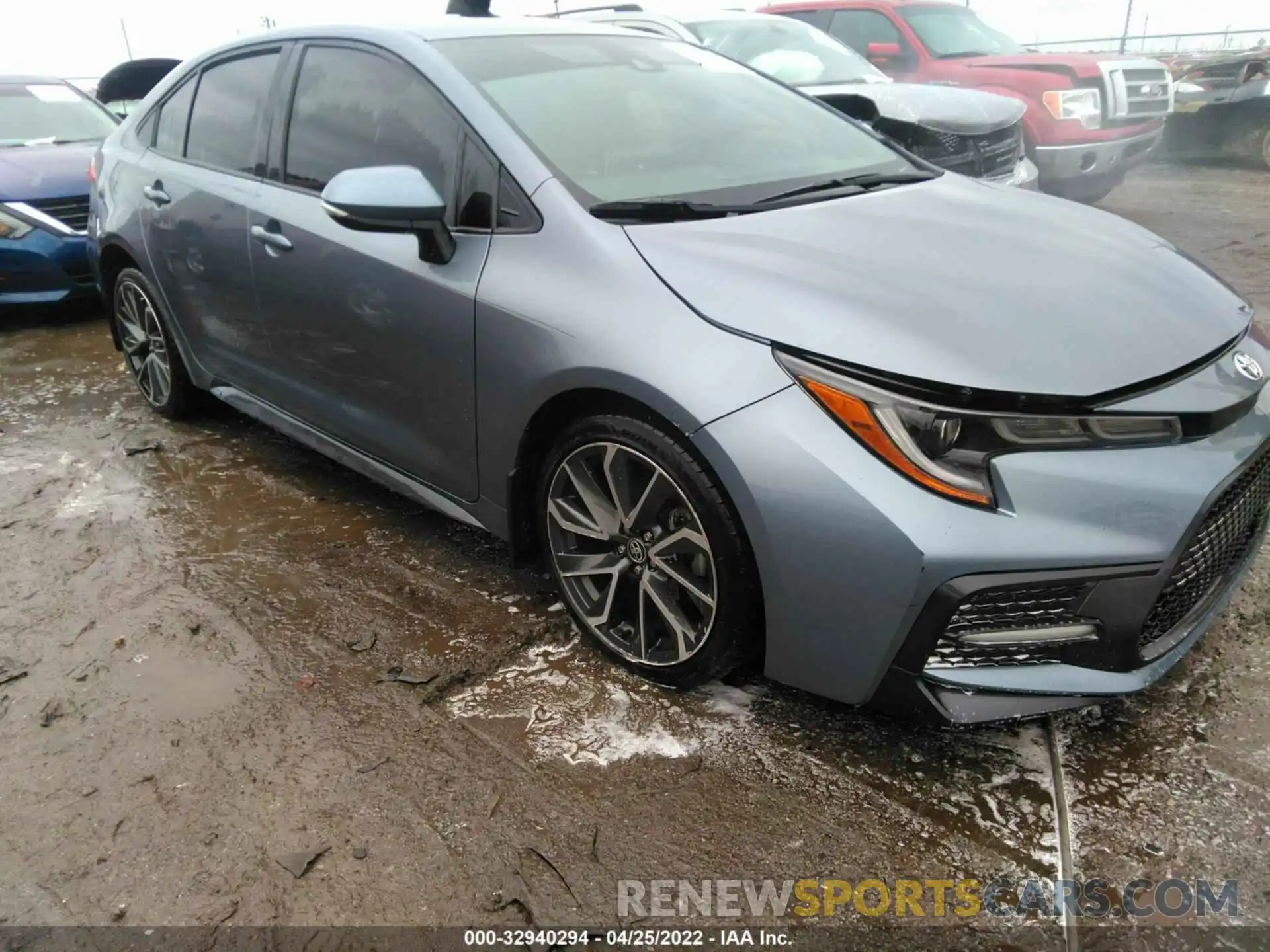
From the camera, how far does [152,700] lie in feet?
8.09

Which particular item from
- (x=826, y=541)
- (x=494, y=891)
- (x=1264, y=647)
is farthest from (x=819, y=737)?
(x=1264, y=647)

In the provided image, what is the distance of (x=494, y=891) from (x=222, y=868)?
1.84ft

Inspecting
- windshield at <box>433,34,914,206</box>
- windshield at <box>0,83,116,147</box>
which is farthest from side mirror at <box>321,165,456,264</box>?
windshield at <box>0,83,116,147</box>

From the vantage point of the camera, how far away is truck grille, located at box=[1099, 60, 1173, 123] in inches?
289

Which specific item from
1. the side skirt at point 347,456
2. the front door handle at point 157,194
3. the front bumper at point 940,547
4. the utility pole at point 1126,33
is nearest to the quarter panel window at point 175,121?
the front door handle at point 157,194

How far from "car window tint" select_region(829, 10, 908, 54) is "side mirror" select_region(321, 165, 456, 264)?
6.59 m

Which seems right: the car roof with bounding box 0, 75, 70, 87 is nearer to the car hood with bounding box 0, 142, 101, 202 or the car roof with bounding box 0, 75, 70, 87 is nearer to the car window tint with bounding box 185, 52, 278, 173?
the car hood with bounding box 0, 142, 101, 202

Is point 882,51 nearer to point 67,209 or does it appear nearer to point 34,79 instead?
point 67,209

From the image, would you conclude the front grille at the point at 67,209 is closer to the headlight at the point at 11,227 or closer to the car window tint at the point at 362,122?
the headlight at the point at 11,227

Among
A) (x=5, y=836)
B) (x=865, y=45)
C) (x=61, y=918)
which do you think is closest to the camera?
(x=61, y=918)

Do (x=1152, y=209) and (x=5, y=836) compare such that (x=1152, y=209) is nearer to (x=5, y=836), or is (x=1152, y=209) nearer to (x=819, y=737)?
(x=819, y=737)

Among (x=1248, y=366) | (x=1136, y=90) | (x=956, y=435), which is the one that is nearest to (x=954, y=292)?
(x=956, y=435)

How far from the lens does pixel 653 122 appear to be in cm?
276

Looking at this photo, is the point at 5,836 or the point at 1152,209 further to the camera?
the point at 1152,209
